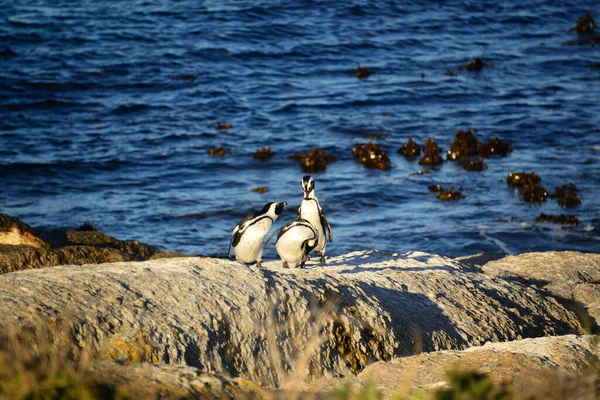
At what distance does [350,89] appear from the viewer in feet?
81.9

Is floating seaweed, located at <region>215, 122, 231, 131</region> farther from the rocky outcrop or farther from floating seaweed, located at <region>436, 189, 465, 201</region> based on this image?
the rocky outcrop

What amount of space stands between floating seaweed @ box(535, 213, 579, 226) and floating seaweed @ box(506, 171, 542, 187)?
1328 millimetres

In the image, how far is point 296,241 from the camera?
306 inches

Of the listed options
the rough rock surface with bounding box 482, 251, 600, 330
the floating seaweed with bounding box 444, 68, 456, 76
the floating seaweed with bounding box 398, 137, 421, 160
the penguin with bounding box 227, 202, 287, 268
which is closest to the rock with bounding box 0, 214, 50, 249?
the penguin with bounding box 227, 202, 287, 268

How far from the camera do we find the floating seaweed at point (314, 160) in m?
18.6

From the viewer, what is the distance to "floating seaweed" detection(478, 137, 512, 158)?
63.6 feet

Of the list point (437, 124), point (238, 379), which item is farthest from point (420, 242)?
point (238, 379)

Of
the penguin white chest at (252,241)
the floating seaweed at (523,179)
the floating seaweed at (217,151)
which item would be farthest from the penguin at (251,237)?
the floating seaweed at (217,151)

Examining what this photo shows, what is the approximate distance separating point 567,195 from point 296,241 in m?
10.1

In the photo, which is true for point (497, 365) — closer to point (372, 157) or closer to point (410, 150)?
point (372, 157)

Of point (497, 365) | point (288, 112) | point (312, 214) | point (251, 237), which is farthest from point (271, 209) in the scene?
point (288, 112)

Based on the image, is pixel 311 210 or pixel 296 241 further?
pixel 311 210

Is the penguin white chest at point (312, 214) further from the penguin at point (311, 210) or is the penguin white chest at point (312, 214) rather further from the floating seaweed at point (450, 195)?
the floating seaweed at point (450, 195)

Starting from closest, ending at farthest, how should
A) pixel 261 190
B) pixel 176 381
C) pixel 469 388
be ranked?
pixel 469 388 < pixel 176 381 < pixel 261 190
